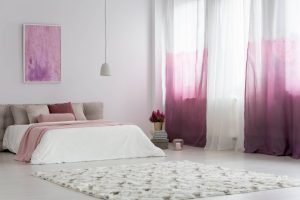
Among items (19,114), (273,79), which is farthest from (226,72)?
(19,114)

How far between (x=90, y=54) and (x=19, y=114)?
1.67 metres

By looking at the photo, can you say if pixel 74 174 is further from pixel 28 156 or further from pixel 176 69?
pixel 176 69

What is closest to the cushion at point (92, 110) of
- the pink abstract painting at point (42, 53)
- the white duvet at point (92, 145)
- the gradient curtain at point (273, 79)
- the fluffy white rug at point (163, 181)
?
the pink abstract painting at point (42, 53)

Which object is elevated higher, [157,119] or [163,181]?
[157,119]

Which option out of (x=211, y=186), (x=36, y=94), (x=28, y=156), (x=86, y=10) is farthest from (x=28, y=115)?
(x=211, y=186)

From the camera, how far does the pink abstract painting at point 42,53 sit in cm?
952

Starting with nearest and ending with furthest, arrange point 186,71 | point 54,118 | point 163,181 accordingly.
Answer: point 163,181 → point 54,118 → point 186,71

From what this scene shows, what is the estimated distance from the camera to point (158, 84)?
35.1 feet

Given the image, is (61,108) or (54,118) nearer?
(54,118)

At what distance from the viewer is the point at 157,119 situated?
997cm

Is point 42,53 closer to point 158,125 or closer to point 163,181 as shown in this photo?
point 158,125

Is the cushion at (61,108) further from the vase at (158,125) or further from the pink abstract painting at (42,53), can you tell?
the vase at (158,125)

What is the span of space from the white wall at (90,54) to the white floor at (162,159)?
1.34 meters

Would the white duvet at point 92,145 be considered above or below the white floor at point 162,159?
above
